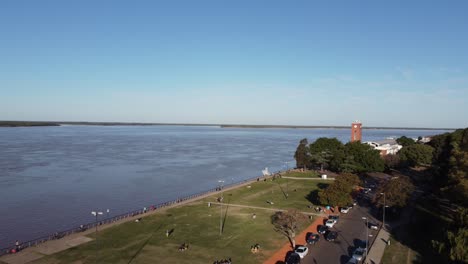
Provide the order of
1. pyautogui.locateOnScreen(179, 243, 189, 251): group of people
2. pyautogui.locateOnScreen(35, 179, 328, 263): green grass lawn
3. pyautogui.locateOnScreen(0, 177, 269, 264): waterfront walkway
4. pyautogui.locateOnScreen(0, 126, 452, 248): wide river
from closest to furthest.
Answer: pyautogui.locateOnScreen(0, 177, 269, 264): waterfront walkway < pyautogui.locateOnScreen(35, 179, 328, 263): green grass lawn < pyautogui.locateOnScreen(179, 243, 189, 251): group of people < pyautogui.locateOnScreen(0, 126, 452, 248): wide river

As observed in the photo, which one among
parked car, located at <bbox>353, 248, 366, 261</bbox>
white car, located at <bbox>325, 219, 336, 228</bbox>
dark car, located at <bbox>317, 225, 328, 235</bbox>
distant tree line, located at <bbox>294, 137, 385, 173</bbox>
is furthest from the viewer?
distant tree line, located at <bbox>294, 137, 385, 173</bbox>

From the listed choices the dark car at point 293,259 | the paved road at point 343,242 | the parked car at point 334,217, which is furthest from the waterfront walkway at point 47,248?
the parked car at point 334,217

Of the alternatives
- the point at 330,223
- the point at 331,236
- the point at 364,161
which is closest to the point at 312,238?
the point at 331,236

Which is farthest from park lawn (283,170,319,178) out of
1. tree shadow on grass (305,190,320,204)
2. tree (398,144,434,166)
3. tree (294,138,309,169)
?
tree (398,144,434,166)

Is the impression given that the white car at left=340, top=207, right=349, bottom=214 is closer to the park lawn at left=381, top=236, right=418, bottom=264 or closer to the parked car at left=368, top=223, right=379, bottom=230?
the parked car at left=368, top=223, right=379, bottom=230

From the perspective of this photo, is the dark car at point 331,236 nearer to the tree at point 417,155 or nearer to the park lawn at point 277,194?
the park lawn at point 277,194
